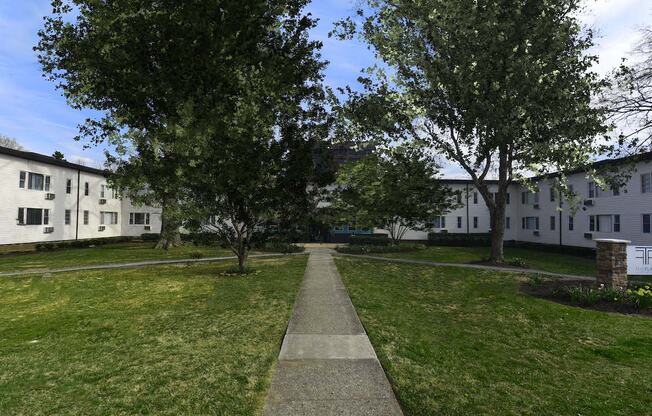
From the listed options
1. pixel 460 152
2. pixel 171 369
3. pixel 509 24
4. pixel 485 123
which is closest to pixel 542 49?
pixel 509 24

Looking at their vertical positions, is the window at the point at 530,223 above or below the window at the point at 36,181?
below

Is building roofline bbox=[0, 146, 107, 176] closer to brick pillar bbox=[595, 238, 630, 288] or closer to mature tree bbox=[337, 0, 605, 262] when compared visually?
mature tree bbox=[337, 0, 605, 262]

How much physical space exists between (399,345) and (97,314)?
24.1ft

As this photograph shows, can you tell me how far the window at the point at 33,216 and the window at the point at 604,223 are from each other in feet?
136

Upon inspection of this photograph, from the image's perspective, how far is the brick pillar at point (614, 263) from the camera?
11016 mm

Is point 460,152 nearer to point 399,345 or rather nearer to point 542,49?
point 542,49

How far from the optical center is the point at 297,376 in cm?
541

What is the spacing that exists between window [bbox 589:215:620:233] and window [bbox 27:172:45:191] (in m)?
41.6

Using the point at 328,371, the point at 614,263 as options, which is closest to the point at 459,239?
the point at 614,263

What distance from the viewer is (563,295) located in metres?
11.2

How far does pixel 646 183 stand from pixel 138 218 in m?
44.1

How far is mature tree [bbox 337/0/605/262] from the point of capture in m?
15.9

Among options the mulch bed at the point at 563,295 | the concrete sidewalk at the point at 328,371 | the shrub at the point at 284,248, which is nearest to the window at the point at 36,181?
the shrub at the point at 284,248

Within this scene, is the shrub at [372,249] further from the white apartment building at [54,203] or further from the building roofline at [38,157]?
the building roofline at [38,157]
